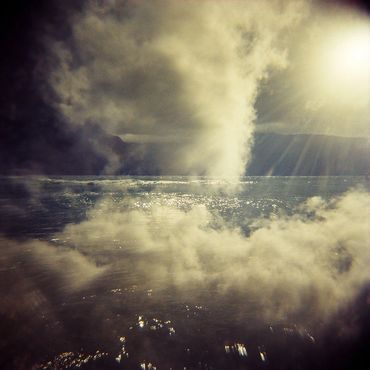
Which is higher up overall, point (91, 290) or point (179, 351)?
point (91, 290)

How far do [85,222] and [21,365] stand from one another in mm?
24565

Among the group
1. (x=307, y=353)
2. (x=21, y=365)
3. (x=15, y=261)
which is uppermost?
(x=15, y=261)

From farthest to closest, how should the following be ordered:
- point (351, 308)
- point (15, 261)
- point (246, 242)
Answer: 1. point (246, 242)
2. point (15, 261)
3. point (351, 308)

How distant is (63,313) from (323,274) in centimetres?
1160

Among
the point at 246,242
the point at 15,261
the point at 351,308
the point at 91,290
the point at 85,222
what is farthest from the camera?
the point at 85,222

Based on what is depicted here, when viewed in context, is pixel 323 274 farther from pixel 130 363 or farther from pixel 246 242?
pixel 130 363

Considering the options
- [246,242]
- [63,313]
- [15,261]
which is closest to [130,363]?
[63,313]

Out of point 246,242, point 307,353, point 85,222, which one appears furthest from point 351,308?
point 85,222

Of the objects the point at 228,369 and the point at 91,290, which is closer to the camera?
the point at 228,369

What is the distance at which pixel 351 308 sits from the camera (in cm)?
1124

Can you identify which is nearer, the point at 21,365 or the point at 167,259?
the point at 21,365

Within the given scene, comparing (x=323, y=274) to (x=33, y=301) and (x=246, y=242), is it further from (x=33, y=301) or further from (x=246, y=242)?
(x=33, y=301)

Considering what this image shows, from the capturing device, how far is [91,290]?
528 inches

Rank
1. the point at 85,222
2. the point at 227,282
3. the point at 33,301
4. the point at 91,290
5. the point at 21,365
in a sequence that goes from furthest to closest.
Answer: the point at 85,222
the point at 227,282
the point at 91,290
the point at 33,301
the point at 21,365
